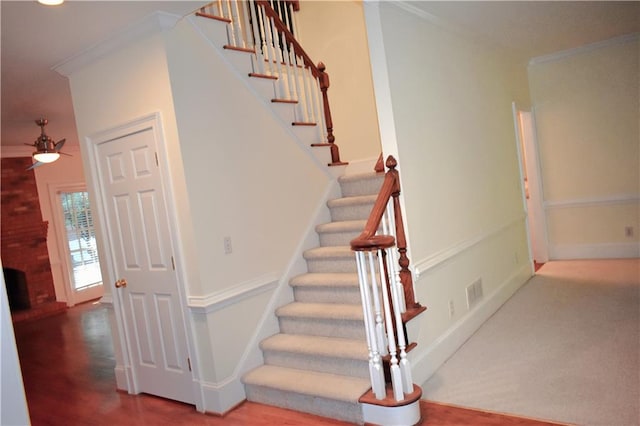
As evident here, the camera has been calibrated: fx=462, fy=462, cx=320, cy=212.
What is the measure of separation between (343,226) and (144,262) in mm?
1615

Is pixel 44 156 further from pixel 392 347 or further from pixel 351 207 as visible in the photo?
pixel 392 347

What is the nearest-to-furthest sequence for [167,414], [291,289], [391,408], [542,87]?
[391,408] → [167,414] → [291,289] → [542,87]

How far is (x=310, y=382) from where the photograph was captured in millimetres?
3012

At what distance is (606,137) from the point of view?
18.8ft

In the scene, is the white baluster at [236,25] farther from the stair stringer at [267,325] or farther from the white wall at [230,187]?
the stair stringer at [267,325]

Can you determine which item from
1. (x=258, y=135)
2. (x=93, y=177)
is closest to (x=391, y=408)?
(x=258, y=135)

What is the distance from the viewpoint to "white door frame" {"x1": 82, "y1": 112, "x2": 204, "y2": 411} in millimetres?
3113

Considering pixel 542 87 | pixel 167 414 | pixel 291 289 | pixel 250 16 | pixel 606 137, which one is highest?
pixel 250 16

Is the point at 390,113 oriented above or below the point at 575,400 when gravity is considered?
above

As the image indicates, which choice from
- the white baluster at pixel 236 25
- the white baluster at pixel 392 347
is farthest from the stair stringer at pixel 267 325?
the white baluster at pixel 236 25

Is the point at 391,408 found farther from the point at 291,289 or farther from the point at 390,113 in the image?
the point at 390,113

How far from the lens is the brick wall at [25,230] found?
7117mm

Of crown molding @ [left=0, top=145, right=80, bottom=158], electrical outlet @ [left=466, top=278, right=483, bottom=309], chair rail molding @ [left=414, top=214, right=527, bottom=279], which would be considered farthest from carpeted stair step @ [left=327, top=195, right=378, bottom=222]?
crown molding @ [left=0, top=145, right=80, bottom=158]

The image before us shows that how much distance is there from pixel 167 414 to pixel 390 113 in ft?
8.50
